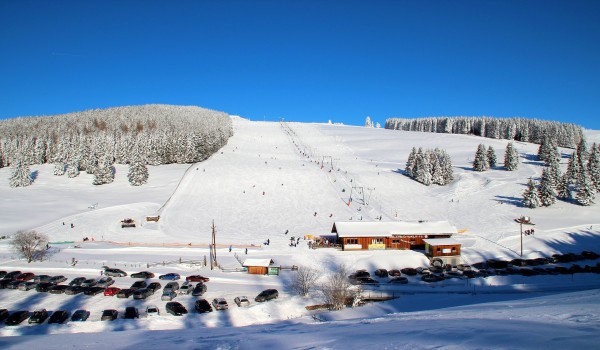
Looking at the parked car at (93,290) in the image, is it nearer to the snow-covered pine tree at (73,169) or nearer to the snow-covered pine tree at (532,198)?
the snow-covered pine tree at (532,198)

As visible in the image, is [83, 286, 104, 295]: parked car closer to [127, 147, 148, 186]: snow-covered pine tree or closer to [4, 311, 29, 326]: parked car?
[4, 311, 29, 326]: parked car

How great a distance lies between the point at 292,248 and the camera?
1614 inches

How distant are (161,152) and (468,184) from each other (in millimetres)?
70445

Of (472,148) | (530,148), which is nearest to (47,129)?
(472,148)

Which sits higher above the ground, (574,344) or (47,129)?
(47,129)

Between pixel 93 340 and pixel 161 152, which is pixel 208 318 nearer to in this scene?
pixel 93 340

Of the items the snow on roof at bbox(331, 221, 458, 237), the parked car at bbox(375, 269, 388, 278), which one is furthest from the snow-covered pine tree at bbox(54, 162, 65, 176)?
the parked car at bbox(375, 269, 388, 278)

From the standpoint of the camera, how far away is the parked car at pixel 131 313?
76.5ft

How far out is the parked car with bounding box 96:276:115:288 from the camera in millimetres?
29484

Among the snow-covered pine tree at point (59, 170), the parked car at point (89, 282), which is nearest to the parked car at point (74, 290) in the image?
the parked car at point (89, 282)

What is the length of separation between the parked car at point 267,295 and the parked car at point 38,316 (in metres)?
13.0

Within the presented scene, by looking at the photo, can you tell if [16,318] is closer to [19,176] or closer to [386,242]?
[386,242]

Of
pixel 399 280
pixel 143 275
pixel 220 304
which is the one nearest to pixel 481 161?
pixel 399 280

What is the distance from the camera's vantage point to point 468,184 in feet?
234
